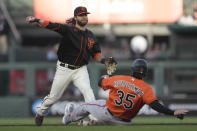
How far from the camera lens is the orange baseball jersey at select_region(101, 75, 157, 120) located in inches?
300

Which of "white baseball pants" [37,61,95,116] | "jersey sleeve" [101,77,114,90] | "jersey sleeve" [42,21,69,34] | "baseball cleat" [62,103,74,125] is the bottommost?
"baseball cleat" [62,103,74,125]

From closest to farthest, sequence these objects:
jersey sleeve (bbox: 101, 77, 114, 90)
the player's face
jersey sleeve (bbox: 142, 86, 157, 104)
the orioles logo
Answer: jersey sleeve (bbox: 142, 86, 157, 104) < jersey sleeve (bbox: 101, 77, 114, 90) < the player's face < the orioles logo

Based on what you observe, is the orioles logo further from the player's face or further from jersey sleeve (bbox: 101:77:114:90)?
jersey sleeve (bbox: 101:77:114:90)

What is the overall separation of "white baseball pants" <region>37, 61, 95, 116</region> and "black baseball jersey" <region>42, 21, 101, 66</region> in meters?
0.15

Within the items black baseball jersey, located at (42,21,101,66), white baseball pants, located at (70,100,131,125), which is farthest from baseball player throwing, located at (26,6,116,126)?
white baseball pants, located at (70,100,131,125)

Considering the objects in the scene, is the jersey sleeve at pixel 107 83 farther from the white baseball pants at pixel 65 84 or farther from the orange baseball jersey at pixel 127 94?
the white baseball pants at pixel 65 84

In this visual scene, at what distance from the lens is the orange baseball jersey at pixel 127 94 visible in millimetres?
7621

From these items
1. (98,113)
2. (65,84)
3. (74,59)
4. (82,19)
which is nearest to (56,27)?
(82,19)

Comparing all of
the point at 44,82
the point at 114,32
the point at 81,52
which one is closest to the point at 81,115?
the point at 81,52

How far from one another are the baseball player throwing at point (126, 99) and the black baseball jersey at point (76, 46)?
3.31 ft

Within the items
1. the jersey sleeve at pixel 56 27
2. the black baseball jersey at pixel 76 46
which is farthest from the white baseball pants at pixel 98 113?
the jersey sleeve at pixel 56 27

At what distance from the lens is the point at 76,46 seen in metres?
8.84

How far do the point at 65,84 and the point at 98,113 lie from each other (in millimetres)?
1046

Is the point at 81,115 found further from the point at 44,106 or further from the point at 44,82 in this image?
the point at 44,82
